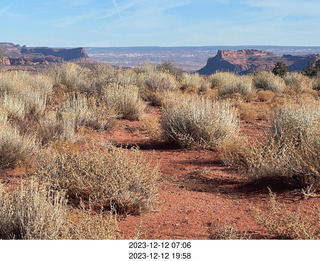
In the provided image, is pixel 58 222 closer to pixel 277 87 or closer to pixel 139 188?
pixel 139 188

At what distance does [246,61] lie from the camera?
124m

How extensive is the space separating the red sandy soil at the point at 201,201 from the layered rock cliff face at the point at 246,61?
103696 millimetres

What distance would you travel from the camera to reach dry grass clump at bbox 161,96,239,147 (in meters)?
8.87

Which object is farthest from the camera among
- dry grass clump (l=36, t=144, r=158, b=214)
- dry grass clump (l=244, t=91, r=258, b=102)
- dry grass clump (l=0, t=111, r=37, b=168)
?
dry grass clump (l=244, t=91, r=258, b=102)

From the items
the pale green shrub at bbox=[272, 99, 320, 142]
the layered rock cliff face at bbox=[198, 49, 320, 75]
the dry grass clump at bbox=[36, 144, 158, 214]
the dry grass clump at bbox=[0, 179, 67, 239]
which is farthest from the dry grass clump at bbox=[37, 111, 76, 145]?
the layered rock cliff face at bbox=[198, 49, 320, 75]

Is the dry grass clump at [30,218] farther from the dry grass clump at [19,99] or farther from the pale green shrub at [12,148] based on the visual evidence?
the dry grass clump at [19,99]

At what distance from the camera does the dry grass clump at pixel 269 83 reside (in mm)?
22073

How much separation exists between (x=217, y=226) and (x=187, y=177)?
242 cm

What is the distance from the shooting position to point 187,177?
6.83m

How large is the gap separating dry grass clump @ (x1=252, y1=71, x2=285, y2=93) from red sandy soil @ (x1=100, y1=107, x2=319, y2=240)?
15.0 meters

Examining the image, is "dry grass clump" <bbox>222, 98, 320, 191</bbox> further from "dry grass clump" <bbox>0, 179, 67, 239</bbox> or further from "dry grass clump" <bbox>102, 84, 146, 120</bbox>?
"dry grass clump" <bbox>102, 84, 146, 120</bbox>

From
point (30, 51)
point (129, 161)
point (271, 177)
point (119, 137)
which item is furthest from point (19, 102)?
point (30, 51)

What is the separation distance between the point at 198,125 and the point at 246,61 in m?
121

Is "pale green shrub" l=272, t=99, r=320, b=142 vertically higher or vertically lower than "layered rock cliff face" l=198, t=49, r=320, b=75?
lower
